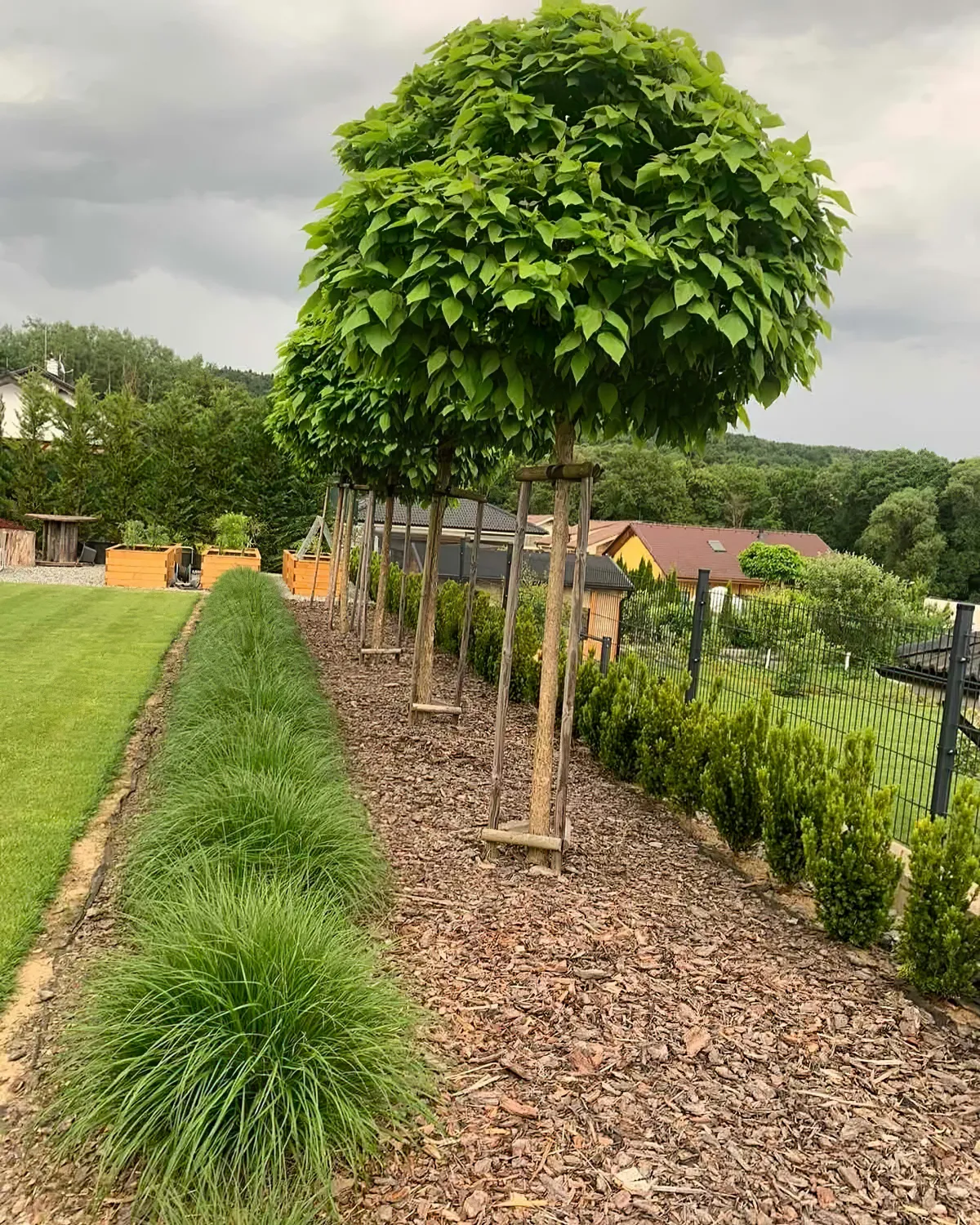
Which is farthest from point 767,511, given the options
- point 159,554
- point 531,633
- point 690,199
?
point 690,199

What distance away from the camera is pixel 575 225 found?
266 centimetres

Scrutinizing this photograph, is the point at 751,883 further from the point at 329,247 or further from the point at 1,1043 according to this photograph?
the point at 329,247

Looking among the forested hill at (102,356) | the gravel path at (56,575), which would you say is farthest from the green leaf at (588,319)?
the forested hill at (102,356)

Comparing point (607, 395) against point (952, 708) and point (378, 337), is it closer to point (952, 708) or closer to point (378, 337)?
point (378, 337)

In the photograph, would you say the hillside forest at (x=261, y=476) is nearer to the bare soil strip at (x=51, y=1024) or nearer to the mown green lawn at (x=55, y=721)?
the mown green lawn at (x=55, y=721)

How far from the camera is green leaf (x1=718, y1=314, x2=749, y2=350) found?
8.69 ft

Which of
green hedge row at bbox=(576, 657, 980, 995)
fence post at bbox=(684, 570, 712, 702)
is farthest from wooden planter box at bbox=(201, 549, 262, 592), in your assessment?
green hedge row at bbox=(576, 657, 980, 995)

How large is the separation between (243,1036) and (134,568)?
55.0 feet

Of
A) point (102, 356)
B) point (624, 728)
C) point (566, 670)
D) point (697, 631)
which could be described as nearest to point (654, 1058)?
point (566, 670)

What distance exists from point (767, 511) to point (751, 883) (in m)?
62.7

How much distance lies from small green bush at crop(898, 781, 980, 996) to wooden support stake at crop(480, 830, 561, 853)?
1331mm

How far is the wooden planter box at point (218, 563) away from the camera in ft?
58.6

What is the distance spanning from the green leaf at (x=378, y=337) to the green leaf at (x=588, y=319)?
0.65 m

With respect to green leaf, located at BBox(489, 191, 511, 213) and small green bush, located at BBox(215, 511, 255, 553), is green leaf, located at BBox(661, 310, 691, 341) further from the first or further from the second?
small green bush, located at BBox(215, 511, 255, 553)
